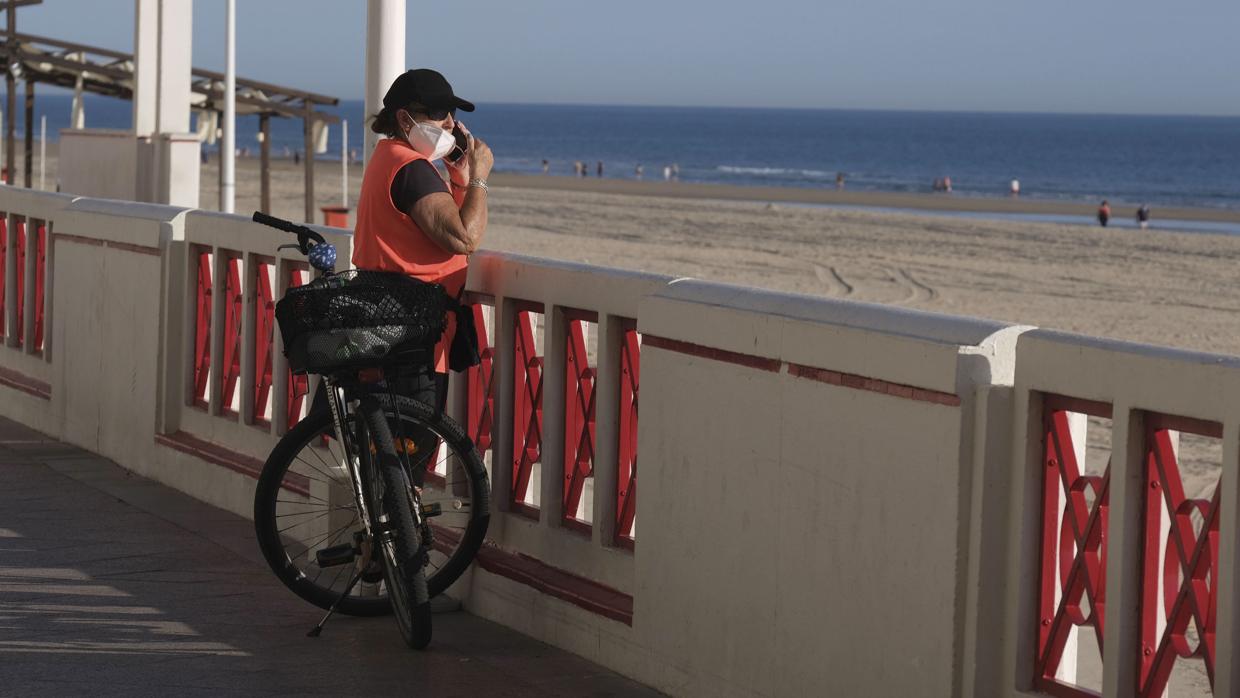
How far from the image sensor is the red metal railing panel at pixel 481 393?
635cm

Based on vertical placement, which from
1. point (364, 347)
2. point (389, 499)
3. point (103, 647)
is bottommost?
point (103, 647)

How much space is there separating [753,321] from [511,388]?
1.55 metres

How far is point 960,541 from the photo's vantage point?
4.15m

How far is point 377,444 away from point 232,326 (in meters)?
2.59

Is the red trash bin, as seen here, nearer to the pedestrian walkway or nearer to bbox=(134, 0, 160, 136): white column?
bbox=(134, 0, 160, 136): white column

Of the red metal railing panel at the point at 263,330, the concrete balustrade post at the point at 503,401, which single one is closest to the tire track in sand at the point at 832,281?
the red metal railing panel at the point at 263,330

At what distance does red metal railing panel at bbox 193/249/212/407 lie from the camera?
8289 mm

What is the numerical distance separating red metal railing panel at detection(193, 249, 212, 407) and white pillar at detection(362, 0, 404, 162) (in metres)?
1.72

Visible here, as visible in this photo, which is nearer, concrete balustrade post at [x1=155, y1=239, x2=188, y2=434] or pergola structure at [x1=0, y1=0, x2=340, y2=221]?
concrete balustrade post at [x1=155, y1=239, x2=188, y2=434]

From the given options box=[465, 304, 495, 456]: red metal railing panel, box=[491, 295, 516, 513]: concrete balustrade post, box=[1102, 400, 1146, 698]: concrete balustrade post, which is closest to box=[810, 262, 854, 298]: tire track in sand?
box=[465, 304, 495, 456]: red metal railing panel

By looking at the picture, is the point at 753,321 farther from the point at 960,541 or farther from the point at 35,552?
the point at 35,552

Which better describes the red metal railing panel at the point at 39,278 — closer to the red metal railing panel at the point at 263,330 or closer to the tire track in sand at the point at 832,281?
the red metal railing panel at the point at 263,330

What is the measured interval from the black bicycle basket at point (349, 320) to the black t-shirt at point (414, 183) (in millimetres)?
254

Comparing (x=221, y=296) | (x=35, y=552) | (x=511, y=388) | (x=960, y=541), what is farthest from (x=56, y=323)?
(x=960, y=541)
